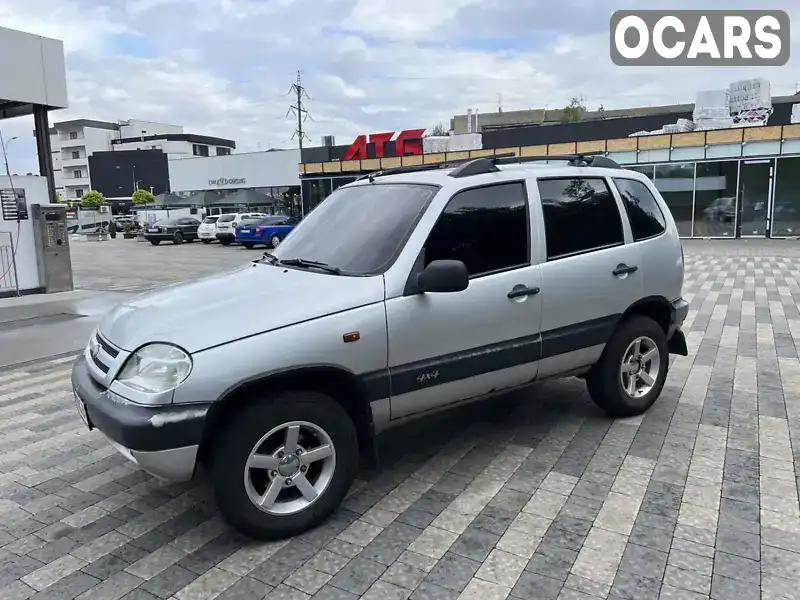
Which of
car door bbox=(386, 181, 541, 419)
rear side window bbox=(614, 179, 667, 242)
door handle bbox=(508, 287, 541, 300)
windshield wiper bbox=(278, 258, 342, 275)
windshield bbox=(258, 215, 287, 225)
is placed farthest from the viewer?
windshield bbox=(258, 215, 287, 225)

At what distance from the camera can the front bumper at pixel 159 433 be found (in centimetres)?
274

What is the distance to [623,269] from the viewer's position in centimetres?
438

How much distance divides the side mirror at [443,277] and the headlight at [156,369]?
50.5 inches

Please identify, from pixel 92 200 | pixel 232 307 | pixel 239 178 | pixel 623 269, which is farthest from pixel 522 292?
pixel 92 200

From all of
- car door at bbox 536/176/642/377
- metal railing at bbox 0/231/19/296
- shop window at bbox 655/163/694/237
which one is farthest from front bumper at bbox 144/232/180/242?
car door at bbox 536/176/642/377

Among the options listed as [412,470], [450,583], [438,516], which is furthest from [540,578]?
[412,470]

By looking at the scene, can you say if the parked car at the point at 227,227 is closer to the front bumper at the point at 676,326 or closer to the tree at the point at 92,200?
the front bumper at the point at 676,326

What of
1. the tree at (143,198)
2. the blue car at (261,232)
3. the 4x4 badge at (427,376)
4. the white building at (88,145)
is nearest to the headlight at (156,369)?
the 4x4 badge at (427,376)

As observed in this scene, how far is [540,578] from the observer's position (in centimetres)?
275

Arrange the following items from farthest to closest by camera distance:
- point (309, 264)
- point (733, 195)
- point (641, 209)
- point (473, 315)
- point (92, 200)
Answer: point (92, 200) < point (733, 195) < point (641, 209) < point (309, 264) < point (473, 315)

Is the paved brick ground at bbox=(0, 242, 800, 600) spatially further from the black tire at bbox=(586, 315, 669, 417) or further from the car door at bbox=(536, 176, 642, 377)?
the car door at bbox=(536, 176, 642, 377)

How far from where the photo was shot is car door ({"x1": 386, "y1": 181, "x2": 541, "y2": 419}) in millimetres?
3391

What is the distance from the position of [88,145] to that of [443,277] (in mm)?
102496

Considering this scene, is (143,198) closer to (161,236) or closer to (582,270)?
(161,236)
